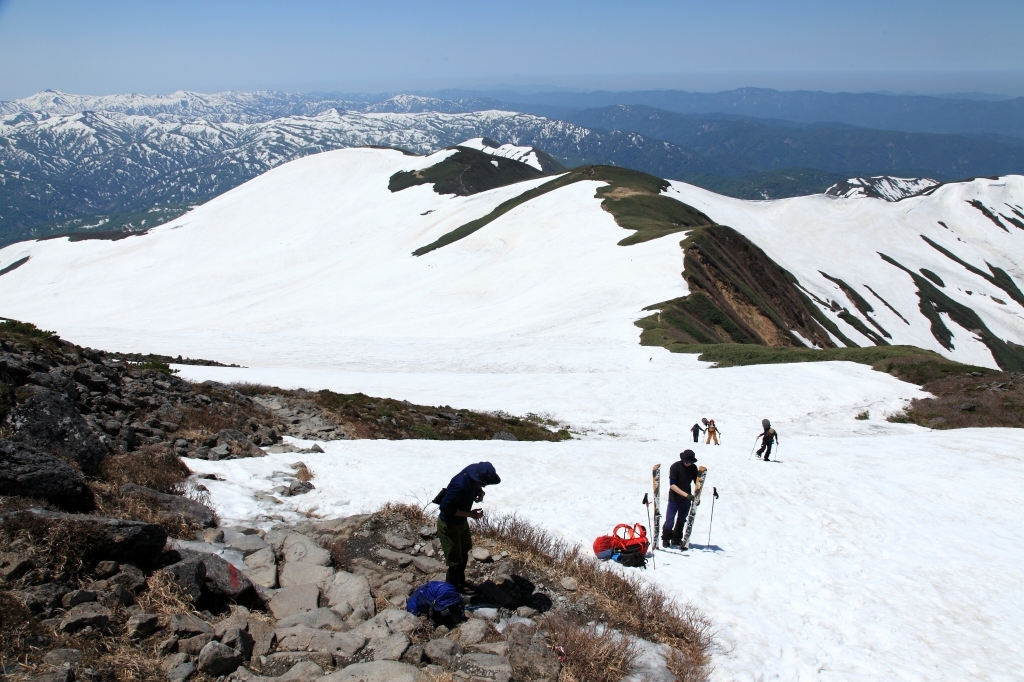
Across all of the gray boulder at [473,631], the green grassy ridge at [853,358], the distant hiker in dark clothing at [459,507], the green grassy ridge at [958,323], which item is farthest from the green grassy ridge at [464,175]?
the gray boulder at [473,631]

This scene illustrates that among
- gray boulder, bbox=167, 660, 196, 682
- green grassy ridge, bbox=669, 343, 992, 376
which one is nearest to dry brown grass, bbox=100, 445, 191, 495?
gray boulder, bbox=167, 660, 196, 682

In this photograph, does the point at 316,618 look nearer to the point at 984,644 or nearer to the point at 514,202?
the point at 984,644

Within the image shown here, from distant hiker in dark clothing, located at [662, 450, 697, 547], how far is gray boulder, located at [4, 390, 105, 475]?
11.0m

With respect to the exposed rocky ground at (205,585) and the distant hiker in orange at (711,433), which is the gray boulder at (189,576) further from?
the distant hiker in orange at (711,433)

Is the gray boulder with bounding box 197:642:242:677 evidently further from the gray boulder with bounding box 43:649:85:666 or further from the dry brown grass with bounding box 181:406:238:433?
the dry brown grass with bounding box 181:406:238:433

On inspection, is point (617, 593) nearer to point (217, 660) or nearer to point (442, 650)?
point (442, 650)

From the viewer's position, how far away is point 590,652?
774cm

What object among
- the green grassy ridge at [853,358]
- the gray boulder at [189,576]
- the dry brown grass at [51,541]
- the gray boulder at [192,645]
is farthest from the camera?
the green grassy ridge at [853,358]

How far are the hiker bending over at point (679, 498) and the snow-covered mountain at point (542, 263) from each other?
28190 mm

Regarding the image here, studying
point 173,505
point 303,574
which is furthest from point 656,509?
point 173,505

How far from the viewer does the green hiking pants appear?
29.3 feet

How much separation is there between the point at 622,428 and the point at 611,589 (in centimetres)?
1794

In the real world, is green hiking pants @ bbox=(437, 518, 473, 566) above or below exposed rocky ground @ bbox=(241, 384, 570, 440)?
above

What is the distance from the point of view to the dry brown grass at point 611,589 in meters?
8.84
